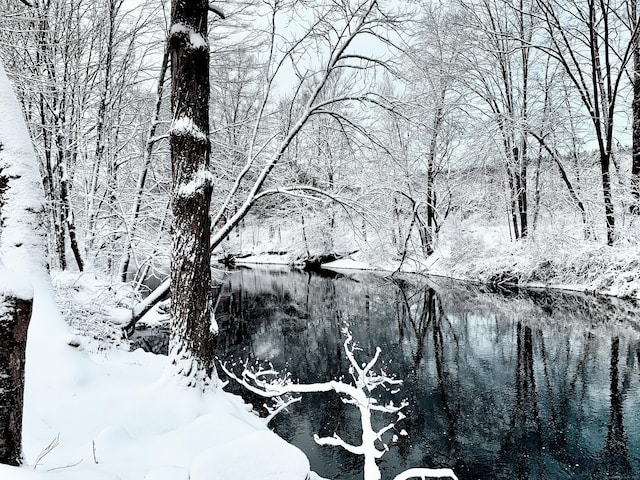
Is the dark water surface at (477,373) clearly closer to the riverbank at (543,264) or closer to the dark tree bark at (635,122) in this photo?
the riverbank at (543,264)

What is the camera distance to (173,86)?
3.99m

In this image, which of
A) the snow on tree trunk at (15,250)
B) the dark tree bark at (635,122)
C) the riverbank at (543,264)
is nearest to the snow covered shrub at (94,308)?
the snow on tree trunk at (15,250)

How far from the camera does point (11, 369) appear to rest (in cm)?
176

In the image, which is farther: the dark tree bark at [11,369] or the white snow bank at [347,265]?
the white snow bank at [347,265]

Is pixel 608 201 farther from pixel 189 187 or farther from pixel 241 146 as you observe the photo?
pixel 189 187

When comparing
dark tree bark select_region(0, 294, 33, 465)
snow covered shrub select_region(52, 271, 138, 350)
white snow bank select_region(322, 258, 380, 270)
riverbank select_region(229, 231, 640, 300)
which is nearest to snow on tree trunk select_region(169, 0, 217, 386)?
dark tree bark select_region(0, 294, 33, 465)

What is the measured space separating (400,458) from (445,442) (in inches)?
29.7

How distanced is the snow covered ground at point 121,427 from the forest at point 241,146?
252mm

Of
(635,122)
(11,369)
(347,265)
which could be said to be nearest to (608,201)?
(635,122)

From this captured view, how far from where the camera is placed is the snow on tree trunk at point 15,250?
1739mm

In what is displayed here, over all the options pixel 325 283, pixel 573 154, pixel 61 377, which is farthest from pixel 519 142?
Result: pixel 61 377

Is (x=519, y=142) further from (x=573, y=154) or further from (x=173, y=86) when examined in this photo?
(x=173, y=86)

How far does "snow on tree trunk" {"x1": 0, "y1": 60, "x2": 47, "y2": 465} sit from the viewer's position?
1739mm

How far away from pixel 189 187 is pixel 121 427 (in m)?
2.16
